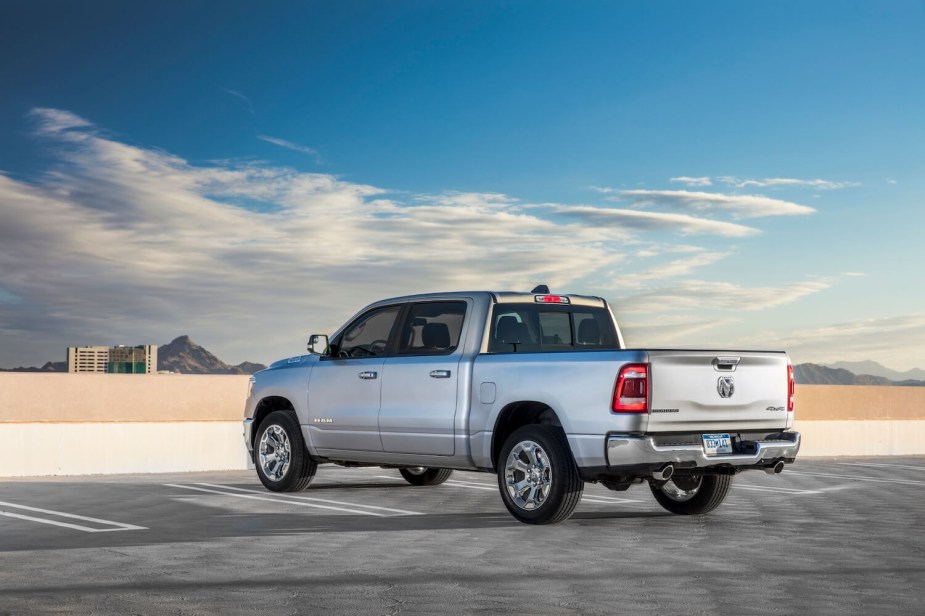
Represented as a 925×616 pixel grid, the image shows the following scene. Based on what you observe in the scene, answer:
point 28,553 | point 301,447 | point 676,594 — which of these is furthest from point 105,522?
point 676,594

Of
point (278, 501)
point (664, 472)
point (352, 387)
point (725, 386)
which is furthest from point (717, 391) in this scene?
point (278, 501)

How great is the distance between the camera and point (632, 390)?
34.6 ft

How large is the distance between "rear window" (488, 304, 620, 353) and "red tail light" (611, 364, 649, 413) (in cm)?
142

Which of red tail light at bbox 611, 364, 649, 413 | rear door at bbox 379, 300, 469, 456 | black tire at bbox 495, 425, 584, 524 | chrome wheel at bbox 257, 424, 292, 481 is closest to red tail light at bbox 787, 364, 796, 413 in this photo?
red tail light at bbox 611, 364, 649, 413

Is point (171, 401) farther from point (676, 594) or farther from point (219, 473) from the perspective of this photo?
point (676, 594)

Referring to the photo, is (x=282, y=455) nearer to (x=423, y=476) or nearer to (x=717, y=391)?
(x=423, y=476)

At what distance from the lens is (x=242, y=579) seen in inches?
317

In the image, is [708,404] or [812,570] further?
[708,404]

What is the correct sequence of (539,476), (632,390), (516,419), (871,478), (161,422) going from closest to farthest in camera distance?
(632,390) → (539,476) → (516,419) → (871,478) → (161,422)

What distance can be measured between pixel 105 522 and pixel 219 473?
26.5 feet

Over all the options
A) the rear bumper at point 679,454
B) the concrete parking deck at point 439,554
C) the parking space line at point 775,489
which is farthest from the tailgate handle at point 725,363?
the parking space line at point 775,489

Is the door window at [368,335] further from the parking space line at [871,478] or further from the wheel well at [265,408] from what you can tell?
the parking space line at [871,478]

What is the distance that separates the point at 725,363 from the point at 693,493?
6.34 feet

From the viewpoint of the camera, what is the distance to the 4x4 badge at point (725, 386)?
1105cm
